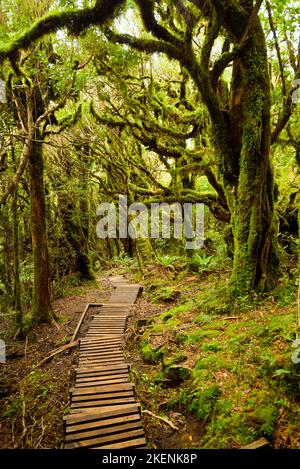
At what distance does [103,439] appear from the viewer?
14.4ft

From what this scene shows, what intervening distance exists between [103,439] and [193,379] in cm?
176

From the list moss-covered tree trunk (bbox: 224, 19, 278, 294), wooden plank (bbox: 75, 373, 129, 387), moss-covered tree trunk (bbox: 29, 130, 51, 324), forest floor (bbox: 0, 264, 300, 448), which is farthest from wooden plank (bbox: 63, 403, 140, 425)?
moss-covered tree trunk (bbox: 29, 130, 51, 324)

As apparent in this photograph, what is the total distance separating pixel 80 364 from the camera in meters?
6.58

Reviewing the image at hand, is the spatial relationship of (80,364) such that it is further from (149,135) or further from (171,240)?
(171,240)

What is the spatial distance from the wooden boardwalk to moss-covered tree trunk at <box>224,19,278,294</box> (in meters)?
3.23

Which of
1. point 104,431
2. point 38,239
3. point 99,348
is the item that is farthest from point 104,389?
point 38,239

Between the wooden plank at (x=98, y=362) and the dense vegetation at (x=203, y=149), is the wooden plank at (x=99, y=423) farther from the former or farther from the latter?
the wooden plank at (x=98, y=362)

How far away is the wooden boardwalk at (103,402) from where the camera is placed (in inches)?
173

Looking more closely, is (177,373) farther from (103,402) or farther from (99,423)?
(99,423)

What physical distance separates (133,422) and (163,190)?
8.96 meters

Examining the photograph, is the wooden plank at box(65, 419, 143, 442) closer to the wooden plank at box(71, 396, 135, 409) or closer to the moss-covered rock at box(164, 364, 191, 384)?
the wooden plank at box(71, 396, 135, 409)

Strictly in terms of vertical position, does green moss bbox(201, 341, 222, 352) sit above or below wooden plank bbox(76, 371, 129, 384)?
above

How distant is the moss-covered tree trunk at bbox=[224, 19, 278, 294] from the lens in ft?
22.0
